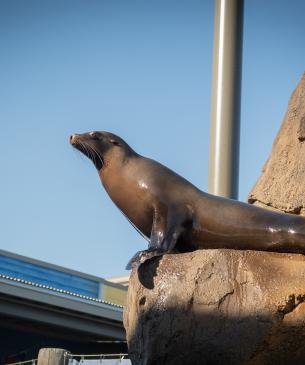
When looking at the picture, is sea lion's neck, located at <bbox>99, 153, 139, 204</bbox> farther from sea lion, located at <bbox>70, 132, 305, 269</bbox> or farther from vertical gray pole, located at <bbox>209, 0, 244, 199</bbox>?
vertical gray pole, located at <bbox>209, 0, 244, 199</bbox>

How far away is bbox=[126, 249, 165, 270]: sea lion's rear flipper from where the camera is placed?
515cm

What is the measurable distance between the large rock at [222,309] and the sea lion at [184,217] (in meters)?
0.15

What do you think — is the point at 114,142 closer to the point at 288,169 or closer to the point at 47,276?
the point at 288,169

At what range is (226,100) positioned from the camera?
759 centimetres

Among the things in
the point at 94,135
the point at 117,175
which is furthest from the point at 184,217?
the point at 94,135

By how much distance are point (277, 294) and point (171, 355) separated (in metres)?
0.77

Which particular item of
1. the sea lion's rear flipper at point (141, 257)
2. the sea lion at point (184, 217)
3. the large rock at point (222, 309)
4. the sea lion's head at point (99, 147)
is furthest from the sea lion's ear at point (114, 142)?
the large rock at point (222, 309)

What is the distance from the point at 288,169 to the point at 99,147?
1.67m

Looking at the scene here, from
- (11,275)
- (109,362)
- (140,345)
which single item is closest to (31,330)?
(11,275)

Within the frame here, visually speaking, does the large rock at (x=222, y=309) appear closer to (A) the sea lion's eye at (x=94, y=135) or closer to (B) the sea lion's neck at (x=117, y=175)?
(B) the sea lion's neck at (x=117, y=175)

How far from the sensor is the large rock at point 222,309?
15.9ft

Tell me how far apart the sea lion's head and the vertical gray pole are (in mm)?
1720

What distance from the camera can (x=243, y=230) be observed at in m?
5.28

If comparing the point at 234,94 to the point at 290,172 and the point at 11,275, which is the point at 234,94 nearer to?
the point at 290,172
